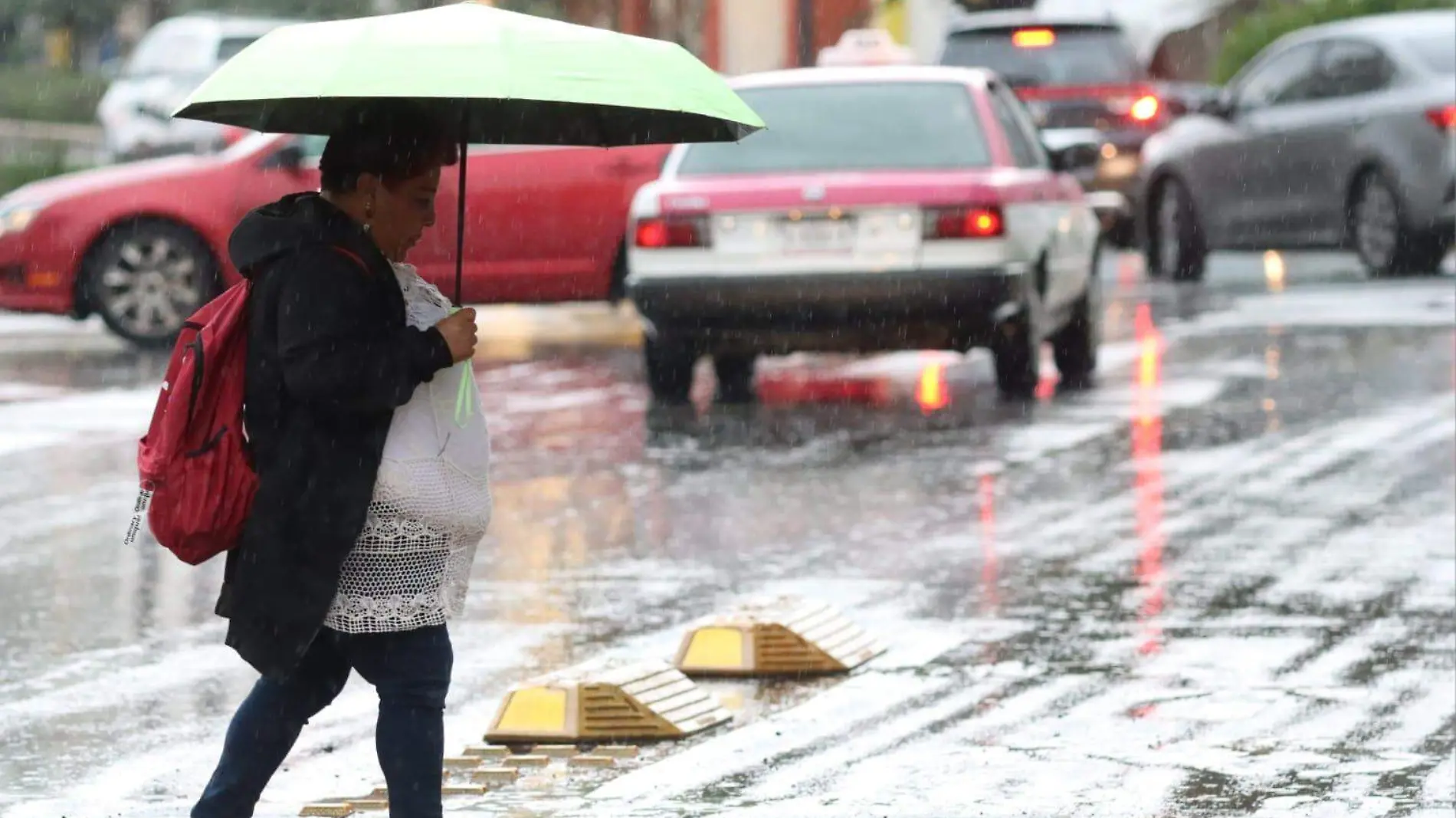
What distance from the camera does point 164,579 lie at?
9617mm

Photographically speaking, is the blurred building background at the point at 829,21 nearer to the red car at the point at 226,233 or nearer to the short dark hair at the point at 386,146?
the red car at the point at 226,233

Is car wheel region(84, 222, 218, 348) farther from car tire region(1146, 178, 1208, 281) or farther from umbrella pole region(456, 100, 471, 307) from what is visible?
umbrella pole region(456, 100, 471, 307)

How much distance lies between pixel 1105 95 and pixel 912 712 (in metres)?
18.1

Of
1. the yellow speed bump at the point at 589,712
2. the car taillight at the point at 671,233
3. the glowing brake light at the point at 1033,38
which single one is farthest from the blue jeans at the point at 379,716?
the glowing brake light at the point at 1033,38

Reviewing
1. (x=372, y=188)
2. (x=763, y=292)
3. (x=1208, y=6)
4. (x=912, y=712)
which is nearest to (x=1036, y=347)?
(x=763, y=292)

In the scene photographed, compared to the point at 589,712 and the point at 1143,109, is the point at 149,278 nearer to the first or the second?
the point at 1143,109

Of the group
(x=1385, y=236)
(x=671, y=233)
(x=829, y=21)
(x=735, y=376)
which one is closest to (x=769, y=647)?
(x=671, y=233)

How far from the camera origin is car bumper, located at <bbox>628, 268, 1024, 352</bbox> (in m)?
13.7

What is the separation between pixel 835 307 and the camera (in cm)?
1384

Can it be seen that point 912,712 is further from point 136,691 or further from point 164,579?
point 164,579

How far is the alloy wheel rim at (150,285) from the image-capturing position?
1792cm

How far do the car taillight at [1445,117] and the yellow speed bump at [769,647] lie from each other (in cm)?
1188

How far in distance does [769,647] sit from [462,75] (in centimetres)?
326

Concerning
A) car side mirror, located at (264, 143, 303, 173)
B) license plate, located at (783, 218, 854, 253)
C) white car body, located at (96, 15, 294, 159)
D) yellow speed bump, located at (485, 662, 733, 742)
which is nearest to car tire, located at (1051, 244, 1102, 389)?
license plate, located at (783, 218, 854, 253)
